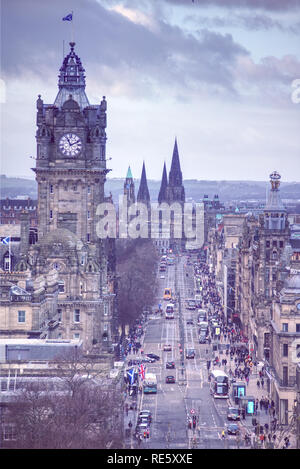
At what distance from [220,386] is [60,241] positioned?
2614 centimetres

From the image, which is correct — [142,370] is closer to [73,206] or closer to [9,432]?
[73,206]

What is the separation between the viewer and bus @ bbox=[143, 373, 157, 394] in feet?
419

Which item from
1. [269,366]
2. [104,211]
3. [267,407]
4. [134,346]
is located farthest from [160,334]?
[267,407]

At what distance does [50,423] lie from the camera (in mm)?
83688

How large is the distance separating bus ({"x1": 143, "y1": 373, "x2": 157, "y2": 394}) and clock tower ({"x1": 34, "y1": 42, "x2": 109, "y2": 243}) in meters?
20.8

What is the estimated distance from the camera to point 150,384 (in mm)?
128875

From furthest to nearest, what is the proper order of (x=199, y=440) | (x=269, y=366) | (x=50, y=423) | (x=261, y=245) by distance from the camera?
(x=261, y=245)
(x=269, y=366)
(x=199, y=440)
(x=50, y=423)

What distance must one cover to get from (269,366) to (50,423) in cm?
5362

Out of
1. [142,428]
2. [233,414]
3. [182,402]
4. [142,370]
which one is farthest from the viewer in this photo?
[142,370]

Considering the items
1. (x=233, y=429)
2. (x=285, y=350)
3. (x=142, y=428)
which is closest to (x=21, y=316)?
(x=142, y=428)

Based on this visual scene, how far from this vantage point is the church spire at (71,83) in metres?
144

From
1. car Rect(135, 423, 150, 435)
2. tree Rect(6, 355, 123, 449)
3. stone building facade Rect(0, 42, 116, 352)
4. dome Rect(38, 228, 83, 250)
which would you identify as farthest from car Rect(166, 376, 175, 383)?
tree Rect(6, 355, 123, 449)

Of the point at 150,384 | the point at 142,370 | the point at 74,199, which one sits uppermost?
the point at 74,199

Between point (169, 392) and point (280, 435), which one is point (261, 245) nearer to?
point (169, 392)
